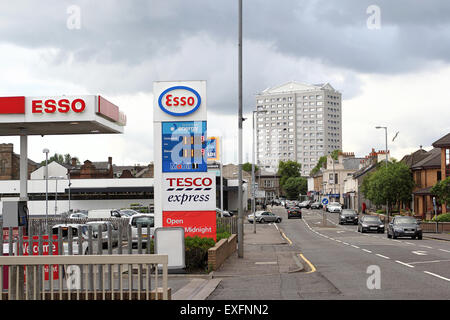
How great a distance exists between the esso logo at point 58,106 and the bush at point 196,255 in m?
6.07

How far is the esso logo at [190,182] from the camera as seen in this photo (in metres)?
20.2

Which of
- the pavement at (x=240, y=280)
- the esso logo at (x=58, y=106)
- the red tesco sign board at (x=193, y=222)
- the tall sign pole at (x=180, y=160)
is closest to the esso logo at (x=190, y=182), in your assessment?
the tall sign pole at (x=180, y=160)

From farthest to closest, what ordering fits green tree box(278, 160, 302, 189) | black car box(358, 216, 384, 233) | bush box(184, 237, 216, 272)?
green tree box(278, 160, 302, 189) → black car box(358, 216, 384, 233) → bush box(184, 237, 216, 272)

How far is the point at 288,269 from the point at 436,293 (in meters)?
6.83

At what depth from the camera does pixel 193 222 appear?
2039 centimetres

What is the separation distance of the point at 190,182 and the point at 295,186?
6003 inches

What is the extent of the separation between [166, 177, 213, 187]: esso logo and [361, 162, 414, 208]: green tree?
146ft

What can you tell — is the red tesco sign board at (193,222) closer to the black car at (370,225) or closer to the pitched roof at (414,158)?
the black car at (370,225)

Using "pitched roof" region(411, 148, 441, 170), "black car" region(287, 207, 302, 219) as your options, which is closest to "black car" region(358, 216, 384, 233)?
"pitched roof" region(411, 148, 441, 170)

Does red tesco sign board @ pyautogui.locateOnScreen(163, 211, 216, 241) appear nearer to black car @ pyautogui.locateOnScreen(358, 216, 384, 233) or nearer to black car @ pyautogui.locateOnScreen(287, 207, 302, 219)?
black car @ pyautogui.locateOnScreen(358, 216, 384, 233)

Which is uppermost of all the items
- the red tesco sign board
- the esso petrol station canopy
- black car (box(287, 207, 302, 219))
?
the esso petrol station canopy

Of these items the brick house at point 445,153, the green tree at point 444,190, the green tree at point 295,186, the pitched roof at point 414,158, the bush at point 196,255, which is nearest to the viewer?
the bush at point 196,255

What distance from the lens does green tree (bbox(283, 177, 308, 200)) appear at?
171 metres

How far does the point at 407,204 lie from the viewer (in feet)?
233
